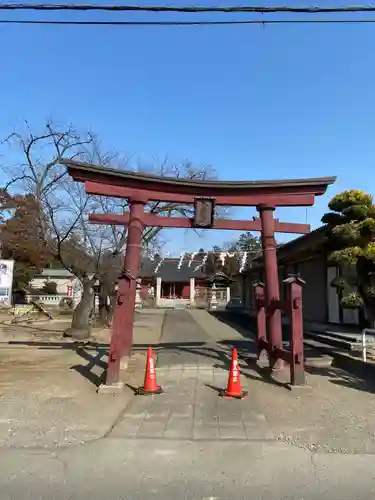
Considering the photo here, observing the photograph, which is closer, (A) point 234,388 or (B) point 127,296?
(A) point 234,388

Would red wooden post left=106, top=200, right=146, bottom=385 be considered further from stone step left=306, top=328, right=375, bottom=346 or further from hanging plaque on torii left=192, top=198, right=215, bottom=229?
stone step left=306, top=328, right=375, bottom=346

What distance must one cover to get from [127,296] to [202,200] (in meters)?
2.83

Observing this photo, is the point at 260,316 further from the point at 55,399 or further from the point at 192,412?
the point at 55,399

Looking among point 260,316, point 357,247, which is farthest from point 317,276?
point 357,247

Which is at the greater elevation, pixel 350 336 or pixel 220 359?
pixel 350 336

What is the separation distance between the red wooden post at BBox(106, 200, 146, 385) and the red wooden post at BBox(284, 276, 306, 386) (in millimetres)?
3206

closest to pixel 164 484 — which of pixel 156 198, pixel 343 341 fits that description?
pixel 156 198

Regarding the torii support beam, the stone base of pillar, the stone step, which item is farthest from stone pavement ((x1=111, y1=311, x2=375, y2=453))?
the stone base of pillar

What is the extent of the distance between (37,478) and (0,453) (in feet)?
3.10

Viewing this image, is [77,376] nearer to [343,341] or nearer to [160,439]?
[160,439]

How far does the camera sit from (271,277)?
10109mm

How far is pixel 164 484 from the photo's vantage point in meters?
4.19

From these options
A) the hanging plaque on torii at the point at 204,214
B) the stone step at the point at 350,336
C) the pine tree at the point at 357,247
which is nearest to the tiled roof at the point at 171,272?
the stone step at the point at 350,336

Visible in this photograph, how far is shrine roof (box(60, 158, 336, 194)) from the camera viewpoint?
9883mm
